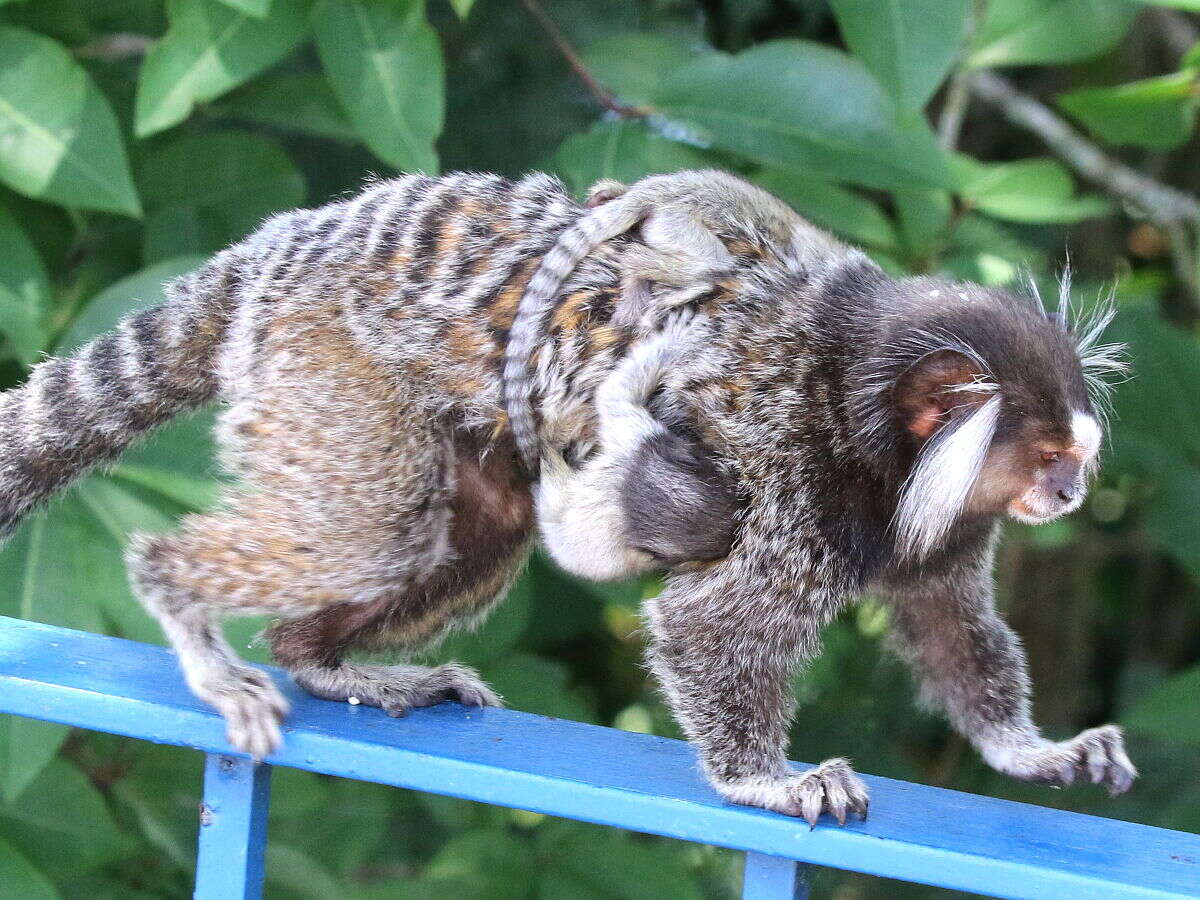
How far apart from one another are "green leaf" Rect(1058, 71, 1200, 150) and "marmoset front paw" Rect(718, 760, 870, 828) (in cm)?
143

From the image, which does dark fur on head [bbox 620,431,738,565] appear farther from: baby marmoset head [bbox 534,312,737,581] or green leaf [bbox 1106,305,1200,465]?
green leaf [bbox 1106,305,1200,465]

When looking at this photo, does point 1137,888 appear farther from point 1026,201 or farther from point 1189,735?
point 1026,201

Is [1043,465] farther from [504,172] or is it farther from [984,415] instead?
[504,172]

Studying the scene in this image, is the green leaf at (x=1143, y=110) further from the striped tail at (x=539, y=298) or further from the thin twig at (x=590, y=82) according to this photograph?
the striped tail at (x=539, y=298)

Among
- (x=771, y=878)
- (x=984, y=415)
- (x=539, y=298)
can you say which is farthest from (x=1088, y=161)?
(x=771, y=878)

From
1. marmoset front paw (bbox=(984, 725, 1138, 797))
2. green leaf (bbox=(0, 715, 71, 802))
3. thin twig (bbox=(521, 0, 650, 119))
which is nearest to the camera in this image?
marmoset front paw (bbox=(984, 725, 1138, 797))

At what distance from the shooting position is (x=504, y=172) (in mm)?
2959

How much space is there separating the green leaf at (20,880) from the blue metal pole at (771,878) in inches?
42.8

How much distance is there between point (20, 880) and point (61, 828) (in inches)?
10.1

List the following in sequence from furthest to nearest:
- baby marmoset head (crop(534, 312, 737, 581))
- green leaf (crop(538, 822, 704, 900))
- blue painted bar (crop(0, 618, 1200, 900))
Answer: green leaf (crop(538, 822, 704, 900)) → baby marmoset head (crop(534, 312, 737, 581)) → blue painted bar (crop(0, 618, 1200, 900))

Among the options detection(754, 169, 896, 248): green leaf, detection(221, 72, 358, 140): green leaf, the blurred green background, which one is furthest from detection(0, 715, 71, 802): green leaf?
detection(754, 169, 896, 248): green leaf

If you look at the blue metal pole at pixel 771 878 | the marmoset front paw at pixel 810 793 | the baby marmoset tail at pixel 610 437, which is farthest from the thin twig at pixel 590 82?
the blue metal pole at pixel 771 878

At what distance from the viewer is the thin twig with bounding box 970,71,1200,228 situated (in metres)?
3.27

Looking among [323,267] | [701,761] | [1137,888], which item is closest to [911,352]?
[701,761]
